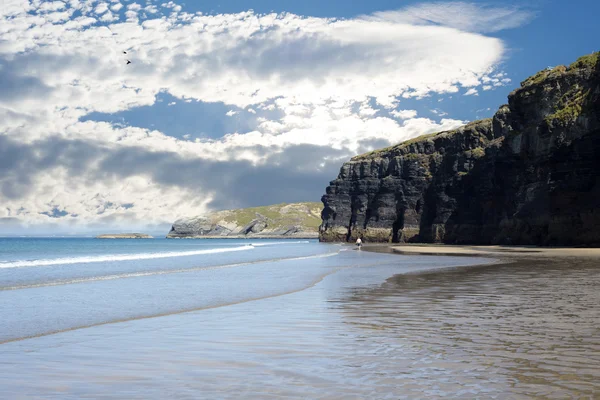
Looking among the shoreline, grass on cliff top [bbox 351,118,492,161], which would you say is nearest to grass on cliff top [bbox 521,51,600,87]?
the shoreline

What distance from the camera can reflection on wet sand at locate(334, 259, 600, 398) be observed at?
761cm

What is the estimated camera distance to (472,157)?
131 metres

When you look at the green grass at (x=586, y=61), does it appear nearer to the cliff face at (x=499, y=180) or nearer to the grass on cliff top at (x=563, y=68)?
the grass on cliff top at (x=563, y=68)

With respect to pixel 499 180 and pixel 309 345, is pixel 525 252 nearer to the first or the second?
pixel 499 180

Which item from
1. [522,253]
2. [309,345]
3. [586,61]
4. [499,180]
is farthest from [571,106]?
[309,345]

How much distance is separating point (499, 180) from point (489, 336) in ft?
347

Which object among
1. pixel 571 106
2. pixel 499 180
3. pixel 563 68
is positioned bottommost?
pixel 499 180

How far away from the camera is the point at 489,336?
1138 centimetres

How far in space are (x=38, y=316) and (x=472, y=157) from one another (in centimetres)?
12497

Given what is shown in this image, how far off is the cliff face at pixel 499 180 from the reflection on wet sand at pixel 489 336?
57551mm

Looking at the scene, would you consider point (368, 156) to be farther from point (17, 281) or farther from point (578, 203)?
point (17, 281)

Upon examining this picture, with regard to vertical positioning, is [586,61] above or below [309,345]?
above

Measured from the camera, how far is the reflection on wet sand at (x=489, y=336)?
7.61 metres

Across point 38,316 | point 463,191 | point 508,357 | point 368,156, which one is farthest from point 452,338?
point 368,156
